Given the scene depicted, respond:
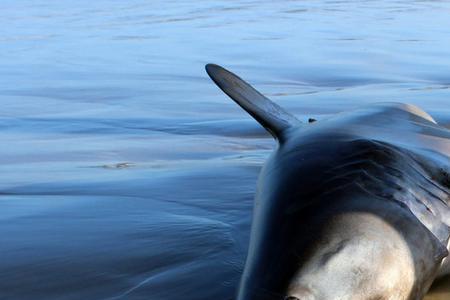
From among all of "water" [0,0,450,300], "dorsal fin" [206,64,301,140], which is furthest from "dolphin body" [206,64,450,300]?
"water" [0,0,450,300]

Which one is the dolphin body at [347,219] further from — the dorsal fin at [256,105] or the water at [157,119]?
the water at [157,119]

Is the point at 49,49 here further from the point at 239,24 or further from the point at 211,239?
the point at 211,239

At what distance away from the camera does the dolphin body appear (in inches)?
69.1

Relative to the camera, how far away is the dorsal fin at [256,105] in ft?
9.55

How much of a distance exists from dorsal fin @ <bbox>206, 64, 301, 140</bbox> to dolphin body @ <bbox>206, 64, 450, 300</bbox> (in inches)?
11.7

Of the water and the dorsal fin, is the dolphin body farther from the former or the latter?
the water

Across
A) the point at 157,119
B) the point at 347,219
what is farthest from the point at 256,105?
the point at 157,119

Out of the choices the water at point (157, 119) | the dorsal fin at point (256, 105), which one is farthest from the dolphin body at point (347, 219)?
the water at point (157, 119)

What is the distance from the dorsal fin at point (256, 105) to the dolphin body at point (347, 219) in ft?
0.97

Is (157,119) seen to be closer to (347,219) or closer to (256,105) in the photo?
(256,105)

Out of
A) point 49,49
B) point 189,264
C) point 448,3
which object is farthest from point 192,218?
point 448,3

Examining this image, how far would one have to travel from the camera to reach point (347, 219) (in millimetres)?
1880

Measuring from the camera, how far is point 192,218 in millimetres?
3086

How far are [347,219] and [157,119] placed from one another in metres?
3.43
